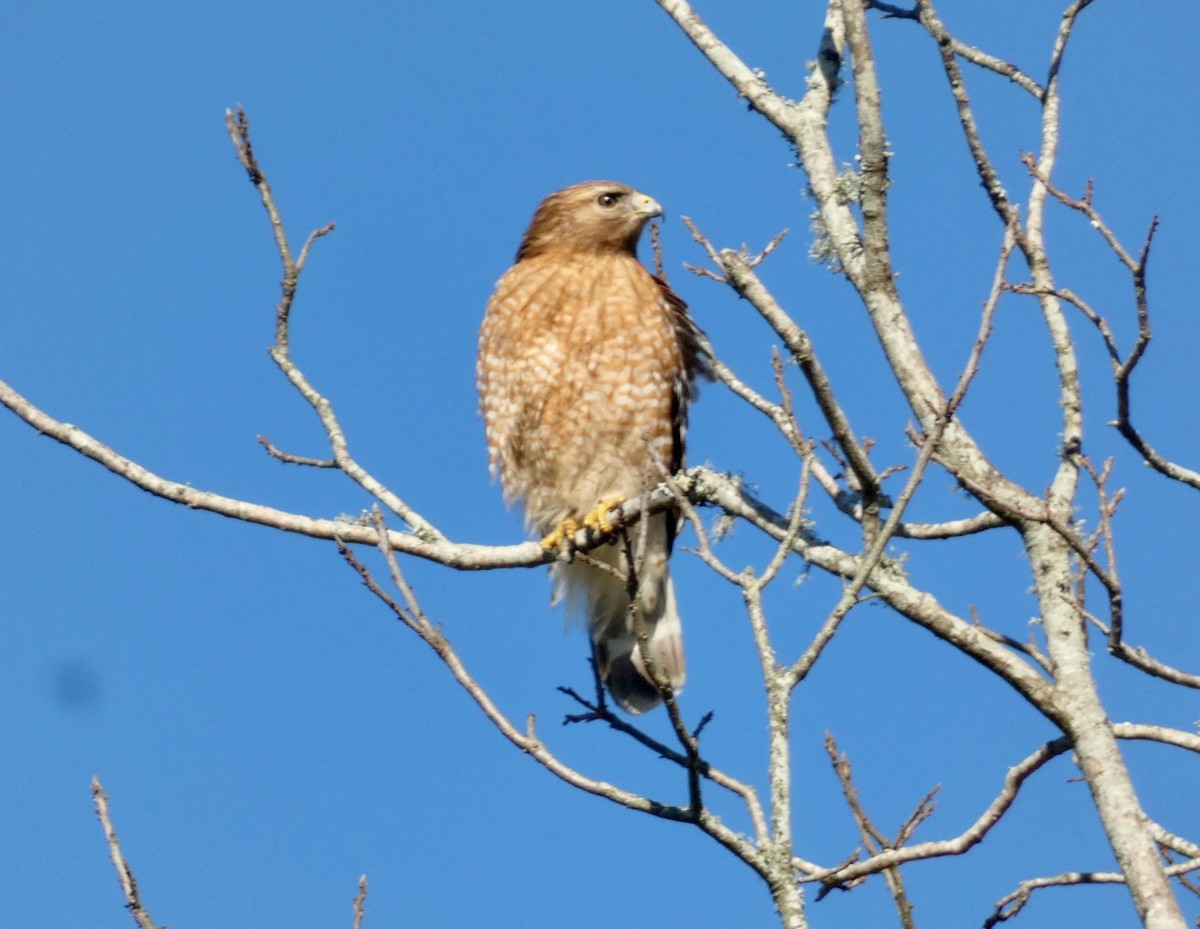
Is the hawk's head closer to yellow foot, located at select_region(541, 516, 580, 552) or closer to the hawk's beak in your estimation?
the hawk's beak

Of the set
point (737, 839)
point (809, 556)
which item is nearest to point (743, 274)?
point (809, 556)

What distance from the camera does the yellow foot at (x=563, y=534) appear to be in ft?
17.4

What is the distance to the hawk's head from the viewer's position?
617 cm

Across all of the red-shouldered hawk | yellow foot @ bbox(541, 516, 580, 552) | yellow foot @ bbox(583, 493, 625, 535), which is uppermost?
the red-shouldered hawk

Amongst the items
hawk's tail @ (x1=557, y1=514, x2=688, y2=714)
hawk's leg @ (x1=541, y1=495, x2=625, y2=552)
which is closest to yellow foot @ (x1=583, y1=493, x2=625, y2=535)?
hawk's leg @ (x1=541, y1=495, x2=625, y2=552)

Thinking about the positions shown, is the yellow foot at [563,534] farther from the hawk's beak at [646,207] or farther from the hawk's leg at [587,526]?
the hawk's beak at [646,207]

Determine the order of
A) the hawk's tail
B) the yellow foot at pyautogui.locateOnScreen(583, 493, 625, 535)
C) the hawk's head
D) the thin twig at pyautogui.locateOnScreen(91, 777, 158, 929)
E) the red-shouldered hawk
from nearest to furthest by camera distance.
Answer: the thin twig at pyautogui.locateOnScreen(91, 777, 158, 929), the yellow foot at pyautogui.locateOnScreen(583, 493, 625, 535), the red-shouldered hawk, the hawk's tail, the hawk's head

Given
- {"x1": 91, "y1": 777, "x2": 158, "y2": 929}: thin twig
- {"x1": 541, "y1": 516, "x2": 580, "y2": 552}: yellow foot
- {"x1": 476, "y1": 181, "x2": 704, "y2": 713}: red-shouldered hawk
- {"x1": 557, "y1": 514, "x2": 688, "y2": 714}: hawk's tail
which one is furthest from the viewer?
{"x1": 557, "y1": 514, "x2": 688, "y2": 714}: hawk's tail

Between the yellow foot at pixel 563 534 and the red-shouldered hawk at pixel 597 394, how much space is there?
178 millimetres

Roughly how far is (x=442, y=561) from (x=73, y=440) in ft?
3.54

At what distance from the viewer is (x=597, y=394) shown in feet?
18.9

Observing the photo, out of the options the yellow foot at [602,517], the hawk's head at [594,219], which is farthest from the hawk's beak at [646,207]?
the yellow foot at [602,517]

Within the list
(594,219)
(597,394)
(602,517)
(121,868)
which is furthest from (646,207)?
(121,868)

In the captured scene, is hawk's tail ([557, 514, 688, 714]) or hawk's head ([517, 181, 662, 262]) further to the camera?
hawk's head ([517, 181, 662, 262])
